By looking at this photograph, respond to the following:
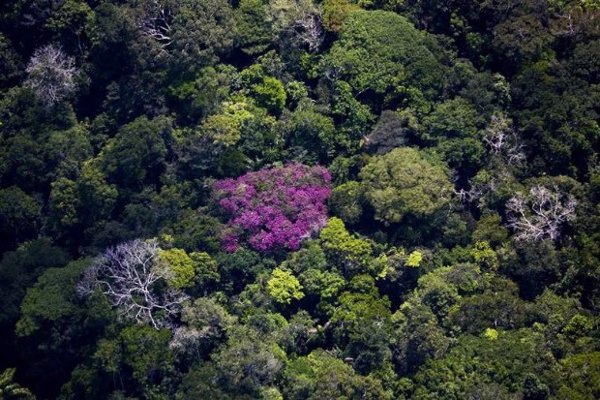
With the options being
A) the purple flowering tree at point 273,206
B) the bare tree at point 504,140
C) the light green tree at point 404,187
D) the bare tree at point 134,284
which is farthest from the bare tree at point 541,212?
the bare tree at point 134,284

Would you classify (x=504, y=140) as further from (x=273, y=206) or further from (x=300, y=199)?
(x=273, y=206)

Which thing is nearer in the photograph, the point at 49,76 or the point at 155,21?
the point at 49,76

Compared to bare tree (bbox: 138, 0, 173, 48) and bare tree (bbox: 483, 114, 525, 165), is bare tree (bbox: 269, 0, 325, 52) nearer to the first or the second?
bare tree (bbox: 138, 0, 173, 48)

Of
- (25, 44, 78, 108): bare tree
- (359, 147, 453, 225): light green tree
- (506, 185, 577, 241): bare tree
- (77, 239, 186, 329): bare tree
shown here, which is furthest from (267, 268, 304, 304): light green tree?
(25, 44, 78, 108): bare tree

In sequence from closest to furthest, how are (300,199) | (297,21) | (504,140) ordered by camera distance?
(300,199)
(504,140)
(297,21)

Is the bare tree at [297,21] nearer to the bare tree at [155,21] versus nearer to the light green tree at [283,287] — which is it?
the bare tree at [155,21]

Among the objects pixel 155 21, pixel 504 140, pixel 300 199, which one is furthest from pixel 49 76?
pixel 504 140
